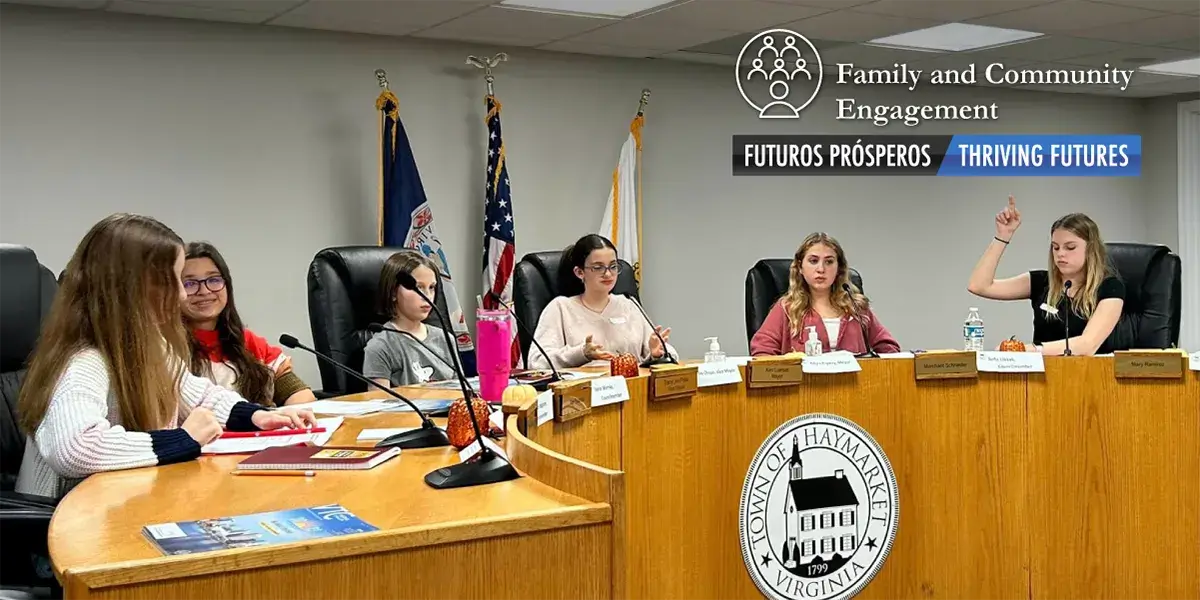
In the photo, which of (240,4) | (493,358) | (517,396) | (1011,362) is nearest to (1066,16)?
(1011,362)

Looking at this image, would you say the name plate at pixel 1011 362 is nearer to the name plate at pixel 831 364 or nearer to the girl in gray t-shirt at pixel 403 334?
the name plate at pixel 831 364

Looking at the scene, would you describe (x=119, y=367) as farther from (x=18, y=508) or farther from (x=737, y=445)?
(x=737, y=445)

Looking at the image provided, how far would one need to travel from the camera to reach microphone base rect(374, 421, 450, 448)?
7.21ft

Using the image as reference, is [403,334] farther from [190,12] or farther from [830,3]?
[830,3]

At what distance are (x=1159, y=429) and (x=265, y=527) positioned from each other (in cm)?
256

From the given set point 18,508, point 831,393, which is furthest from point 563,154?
point 18,508

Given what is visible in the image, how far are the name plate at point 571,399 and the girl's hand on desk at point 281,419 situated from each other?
540 mm

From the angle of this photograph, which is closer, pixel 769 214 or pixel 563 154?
pixel 563 154

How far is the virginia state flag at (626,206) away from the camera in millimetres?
6211

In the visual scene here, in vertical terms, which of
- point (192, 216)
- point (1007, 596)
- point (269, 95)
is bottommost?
point (1007, 596)

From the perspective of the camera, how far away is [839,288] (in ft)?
13.9

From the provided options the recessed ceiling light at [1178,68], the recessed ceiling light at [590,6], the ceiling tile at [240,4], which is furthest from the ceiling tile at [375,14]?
the recessed ceiling light at [1178,68]

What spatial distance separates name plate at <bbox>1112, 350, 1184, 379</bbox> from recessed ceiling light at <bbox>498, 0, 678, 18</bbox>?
2499 millimetres

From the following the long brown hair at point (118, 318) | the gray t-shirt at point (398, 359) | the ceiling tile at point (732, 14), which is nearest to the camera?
the long brown hair at point (118, 318)
